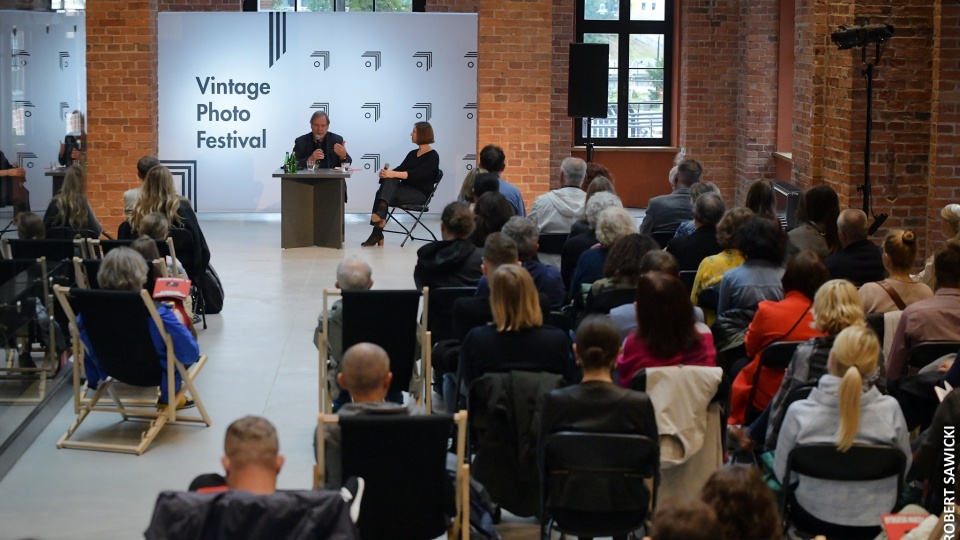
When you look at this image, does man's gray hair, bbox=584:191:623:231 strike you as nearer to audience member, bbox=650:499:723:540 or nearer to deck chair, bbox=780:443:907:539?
deck chair, bbox=780:443:907:539

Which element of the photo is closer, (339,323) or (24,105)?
(339,323)

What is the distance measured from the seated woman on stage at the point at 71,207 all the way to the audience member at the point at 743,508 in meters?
5.82

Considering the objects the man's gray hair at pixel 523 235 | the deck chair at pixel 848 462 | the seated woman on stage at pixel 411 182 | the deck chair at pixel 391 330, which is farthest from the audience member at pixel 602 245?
the seated woman on stage at pixel 411 182

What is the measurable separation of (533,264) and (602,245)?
1.60 ft

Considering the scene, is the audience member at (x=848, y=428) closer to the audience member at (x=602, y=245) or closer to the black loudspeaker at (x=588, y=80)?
the audience member at (x=602, y=245)

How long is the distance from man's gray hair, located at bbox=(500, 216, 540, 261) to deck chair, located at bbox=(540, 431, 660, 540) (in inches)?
93.3

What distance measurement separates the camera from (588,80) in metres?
13.6

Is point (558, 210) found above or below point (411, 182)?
below

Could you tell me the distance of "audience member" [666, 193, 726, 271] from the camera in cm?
751

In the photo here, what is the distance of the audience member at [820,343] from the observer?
16.1 feet

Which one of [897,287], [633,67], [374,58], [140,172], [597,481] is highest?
[633,67]

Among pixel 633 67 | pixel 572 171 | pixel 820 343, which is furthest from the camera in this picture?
pixel 633 67

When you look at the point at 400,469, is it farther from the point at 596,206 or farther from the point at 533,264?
the point at 596,206

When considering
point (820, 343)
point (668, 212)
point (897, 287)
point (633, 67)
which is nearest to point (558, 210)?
point (668, 212)
